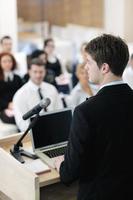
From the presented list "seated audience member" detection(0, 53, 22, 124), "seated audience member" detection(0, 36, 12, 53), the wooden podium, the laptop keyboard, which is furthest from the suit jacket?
"seated audience member" detection(0, 36, 12, 53)

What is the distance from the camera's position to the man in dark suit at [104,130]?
1.81m

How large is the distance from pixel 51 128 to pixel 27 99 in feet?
4.14

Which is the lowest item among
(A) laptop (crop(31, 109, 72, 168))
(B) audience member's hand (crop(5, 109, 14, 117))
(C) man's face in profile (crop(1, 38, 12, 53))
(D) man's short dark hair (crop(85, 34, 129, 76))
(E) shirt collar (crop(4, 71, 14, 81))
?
(B) audience member's hand (crop(5, 109, 14, 117))

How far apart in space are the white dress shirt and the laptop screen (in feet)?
3.54

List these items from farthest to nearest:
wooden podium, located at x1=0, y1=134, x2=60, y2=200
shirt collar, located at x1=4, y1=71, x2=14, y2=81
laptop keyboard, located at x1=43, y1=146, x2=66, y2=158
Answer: shirt collar, located at x1=4, y1=71, x2=14, y2=81
laptop keyboard, located at x1=43, y1=146, x2=66, y2=158
wooden podium, located at x1=0, y1=134, x2=60, y2=200

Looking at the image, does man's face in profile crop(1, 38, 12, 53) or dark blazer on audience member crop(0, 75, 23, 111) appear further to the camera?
man's face in profile crop(1, 38, 12, 53)

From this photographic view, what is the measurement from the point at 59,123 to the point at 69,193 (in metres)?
0.47

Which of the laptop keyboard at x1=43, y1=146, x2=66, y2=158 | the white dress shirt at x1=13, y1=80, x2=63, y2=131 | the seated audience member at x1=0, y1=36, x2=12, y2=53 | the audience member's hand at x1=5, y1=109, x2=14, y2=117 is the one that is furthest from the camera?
the seated audience member at x1=0, y1=36, x2=12, y2=53

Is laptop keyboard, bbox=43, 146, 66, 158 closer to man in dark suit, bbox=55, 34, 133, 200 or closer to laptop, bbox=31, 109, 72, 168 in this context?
Answer: laptop, bbox=31, 109, 72, 168

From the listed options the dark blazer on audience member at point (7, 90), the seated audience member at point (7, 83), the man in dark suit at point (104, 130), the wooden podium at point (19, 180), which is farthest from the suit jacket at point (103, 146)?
the dark blazer on audience member at point (7, 90)

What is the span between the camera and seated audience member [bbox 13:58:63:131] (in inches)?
154

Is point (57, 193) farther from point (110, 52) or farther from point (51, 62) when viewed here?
point (51, 62)

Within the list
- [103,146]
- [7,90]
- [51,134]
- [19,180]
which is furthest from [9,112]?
[103,146]

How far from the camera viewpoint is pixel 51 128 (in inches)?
108
